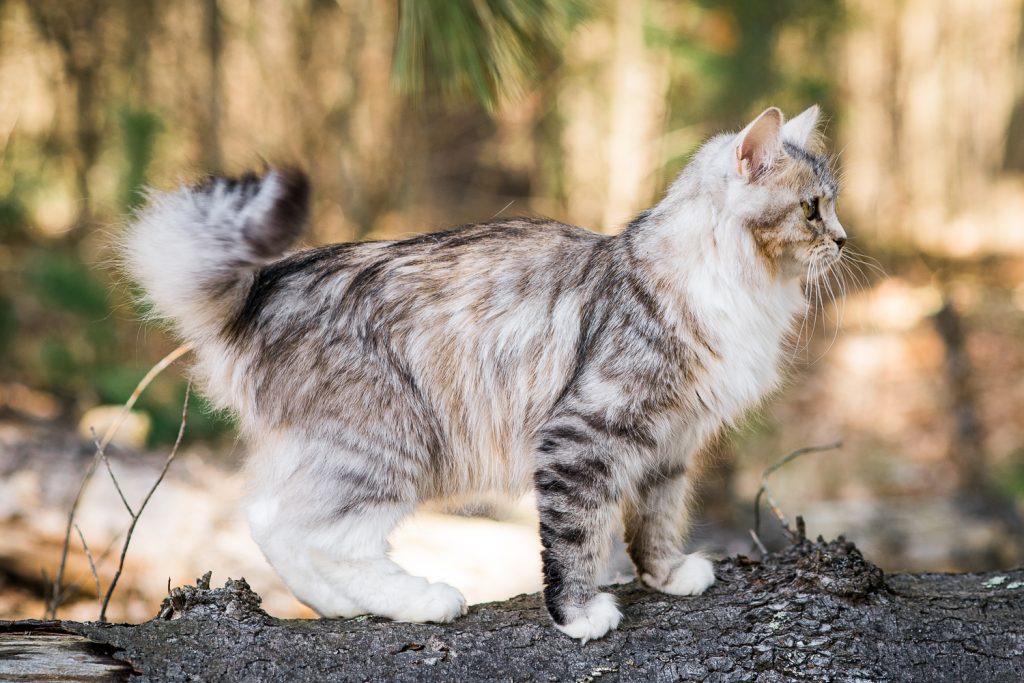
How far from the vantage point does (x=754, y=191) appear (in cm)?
264

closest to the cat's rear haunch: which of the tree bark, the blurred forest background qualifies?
the tree bark

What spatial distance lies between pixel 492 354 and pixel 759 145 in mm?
983

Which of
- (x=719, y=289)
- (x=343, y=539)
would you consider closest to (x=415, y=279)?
(x=343, y=539)

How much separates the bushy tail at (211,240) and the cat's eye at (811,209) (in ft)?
A: 4.70

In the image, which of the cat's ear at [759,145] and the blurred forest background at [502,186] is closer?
the cat's ear at [759,145]

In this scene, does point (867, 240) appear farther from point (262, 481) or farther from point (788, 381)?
point (262, 481)

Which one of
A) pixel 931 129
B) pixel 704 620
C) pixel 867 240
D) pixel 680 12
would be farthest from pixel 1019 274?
pixel 704 620

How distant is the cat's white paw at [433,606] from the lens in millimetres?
2539

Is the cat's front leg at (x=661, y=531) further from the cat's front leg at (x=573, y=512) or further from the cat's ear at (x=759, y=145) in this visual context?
the cat's ear at (x=759, y=145)

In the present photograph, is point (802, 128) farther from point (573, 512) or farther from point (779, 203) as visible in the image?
point (573, 512)

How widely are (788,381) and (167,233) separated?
2108 millimetres

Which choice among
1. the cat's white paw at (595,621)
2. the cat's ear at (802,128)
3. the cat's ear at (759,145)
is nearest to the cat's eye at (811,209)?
the cat's ear at (759,145)

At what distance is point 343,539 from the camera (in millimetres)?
2725

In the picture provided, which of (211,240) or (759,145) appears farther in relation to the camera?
(211,240)
